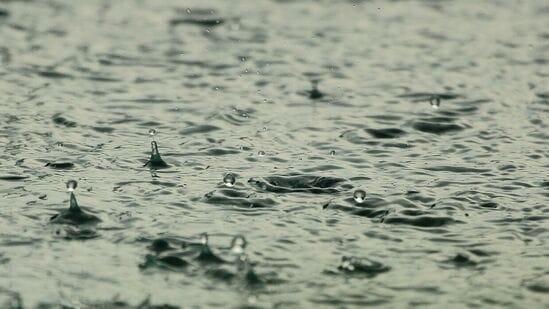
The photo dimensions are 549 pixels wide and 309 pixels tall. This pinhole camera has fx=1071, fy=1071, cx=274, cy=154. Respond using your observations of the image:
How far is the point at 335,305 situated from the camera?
19.5ft

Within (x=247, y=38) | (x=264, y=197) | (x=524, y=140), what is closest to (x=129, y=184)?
(x=264, y=197)

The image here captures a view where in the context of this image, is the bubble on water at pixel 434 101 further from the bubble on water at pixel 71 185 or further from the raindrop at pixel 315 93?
the bubble on water at pixel 71 185

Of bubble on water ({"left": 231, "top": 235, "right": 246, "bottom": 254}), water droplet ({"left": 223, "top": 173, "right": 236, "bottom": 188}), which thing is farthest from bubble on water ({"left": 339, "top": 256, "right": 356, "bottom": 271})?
water droplet ({"left": 223, "top": 173, "right": 236, "bottom": 188})

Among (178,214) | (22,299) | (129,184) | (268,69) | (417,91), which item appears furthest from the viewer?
(268,69)

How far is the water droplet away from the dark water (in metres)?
0.05

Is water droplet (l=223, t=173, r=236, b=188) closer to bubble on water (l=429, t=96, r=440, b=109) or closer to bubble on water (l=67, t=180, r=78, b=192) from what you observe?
bubble on water (l=67, t=180, r=78, b=192)

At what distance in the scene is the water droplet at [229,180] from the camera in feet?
26.5

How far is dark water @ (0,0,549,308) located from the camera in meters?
6.34

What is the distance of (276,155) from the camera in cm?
892

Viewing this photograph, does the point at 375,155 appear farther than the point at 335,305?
Yes

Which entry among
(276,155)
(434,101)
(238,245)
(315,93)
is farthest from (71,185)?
(434,101)

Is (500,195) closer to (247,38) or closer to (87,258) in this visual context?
(87,258)

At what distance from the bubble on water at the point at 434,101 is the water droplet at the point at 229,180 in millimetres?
2986

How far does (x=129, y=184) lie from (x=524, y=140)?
3.53 meters
